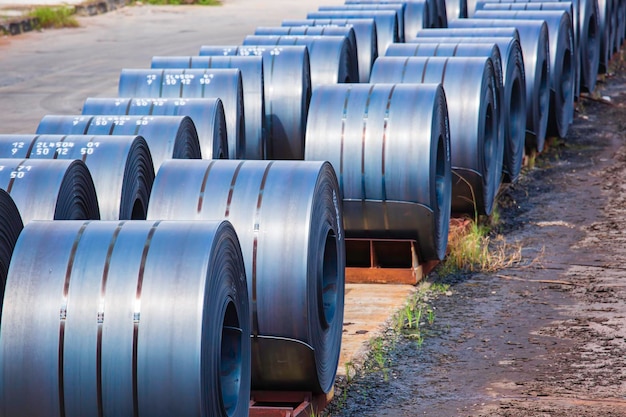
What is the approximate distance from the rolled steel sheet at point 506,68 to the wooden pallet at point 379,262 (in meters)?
2.69

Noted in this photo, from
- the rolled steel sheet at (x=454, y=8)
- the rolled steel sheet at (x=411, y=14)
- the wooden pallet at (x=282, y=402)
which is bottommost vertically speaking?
the wooden pallet at (x=282, y=402)

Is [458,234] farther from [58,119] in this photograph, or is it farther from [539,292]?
[58,119]

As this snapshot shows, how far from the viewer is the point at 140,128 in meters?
8.52

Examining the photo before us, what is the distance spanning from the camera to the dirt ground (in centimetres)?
700

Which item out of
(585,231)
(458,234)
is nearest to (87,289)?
(458,234)

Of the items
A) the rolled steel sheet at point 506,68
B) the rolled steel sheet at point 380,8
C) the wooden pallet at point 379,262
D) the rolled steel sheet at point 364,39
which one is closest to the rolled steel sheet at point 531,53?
the rolled steel sheet at point 506,68

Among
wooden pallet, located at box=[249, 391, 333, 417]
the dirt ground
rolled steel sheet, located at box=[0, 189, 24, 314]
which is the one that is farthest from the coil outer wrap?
rolled steel sheet, located at box=[0, 189, 24, 314]

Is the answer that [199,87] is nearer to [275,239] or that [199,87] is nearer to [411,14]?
[275,239]

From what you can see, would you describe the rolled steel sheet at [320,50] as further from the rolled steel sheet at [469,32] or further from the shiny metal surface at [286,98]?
the rolled steel sheet at [469,32]

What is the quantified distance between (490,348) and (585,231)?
3539 millimetres

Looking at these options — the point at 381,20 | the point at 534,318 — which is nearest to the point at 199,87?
the point at 534,318

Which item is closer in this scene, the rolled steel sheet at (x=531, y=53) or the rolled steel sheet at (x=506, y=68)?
the rolled steel sheet at (x=506, y=68)

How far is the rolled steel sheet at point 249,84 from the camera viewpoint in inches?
432

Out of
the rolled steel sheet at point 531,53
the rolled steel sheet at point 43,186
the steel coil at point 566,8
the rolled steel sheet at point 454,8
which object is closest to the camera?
the rolled steel sheet at point 43,186
